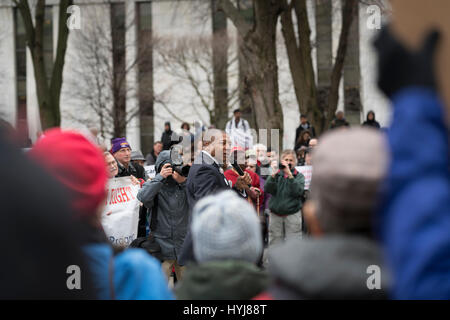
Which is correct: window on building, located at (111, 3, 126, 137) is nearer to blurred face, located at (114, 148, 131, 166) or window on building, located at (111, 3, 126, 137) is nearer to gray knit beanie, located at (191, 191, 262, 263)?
blurred face, located at (114, 148, 131, 166)

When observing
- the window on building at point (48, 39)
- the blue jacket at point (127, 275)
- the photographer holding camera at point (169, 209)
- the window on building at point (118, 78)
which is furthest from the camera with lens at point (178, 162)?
the window on building at point (48, 39)

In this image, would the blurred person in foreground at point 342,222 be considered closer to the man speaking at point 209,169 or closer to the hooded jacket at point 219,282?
the hooded jacket at point 219,282

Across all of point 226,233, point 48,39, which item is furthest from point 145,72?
point 226,233

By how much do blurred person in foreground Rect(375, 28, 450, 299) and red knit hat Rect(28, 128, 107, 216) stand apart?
99 centimetres

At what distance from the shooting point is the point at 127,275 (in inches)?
102

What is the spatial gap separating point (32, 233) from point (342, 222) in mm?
882

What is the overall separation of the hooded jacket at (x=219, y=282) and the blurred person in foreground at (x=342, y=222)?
715 millimetres

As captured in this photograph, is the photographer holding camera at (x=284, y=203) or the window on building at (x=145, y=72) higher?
the window on building at (x=145, y=72)

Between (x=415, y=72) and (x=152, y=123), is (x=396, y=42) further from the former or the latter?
(x=152, y=123)

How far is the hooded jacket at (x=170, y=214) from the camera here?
7629mm

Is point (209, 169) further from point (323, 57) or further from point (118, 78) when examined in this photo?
point (323, 57)

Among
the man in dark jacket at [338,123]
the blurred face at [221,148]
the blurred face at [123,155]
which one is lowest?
the blurred face at [123,155]
